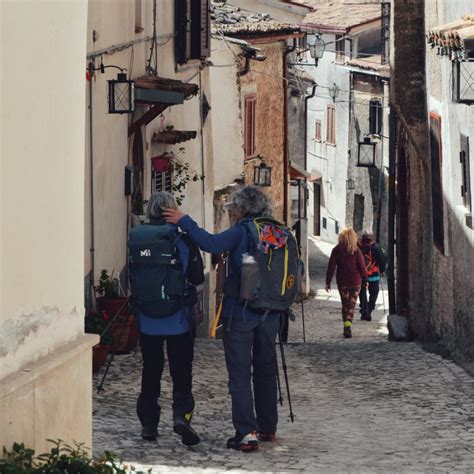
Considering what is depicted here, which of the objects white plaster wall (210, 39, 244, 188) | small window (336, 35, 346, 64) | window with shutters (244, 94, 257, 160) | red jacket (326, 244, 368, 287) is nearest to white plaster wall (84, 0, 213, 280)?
red jacket (326, 244, 368, 287)

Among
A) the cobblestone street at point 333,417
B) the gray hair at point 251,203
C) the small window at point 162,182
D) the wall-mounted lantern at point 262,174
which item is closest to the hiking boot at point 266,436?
the cobblestone street at point 333,417

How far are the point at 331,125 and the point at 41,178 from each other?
42.1 meters

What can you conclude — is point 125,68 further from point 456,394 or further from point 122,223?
point 456,394

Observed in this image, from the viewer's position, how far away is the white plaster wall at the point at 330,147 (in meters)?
46.7

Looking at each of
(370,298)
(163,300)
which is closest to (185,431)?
(163,300)

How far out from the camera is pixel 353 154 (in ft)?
149

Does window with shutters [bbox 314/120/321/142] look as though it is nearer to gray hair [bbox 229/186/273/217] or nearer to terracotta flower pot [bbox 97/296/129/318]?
terracotta flower pot [bbox 97/296/129/318]

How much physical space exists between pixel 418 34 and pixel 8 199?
47.7 feet

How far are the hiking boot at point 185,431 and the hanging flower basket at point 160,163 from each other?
9.49 metres

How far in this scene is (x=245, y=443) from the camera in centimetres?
922

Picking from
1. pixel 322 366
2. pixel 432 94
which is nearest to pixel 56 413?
pixel 322 366

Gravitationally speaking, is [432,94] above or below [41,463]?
above

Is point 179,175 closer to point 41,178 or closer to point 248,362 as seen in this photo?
point 248,362

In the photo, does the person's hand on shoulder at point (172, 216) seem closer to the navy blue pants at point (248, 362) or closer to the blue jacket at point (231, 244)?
the blue jacket at point (231, 244)
